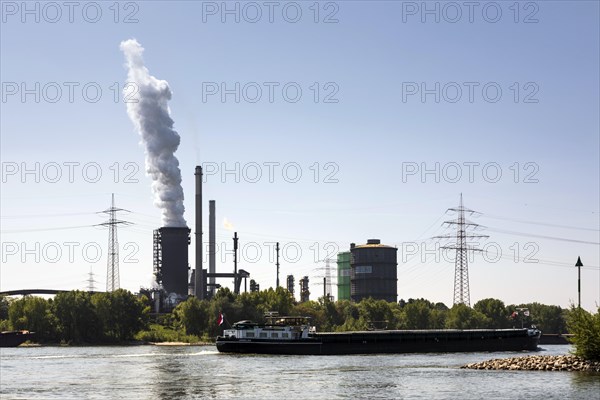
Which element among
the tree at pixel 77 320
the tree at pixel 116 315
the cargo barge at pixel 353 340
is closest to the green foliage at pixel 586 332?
the cargo barge at pixel 353 340

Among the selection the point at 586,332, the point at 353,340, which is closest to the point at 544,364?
the point at 586,332

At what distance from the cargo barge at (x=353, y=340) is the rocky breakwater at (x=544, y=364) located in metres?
43.6

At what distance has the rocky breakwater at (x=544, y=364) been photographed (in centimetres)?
8981

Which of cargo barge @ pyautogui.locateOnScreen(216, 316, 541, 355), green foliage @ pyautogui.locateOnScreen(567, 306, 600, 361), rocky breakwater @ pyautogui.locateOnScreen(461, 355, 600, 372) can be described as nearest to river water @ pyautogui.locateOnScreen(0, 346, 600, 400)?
rocky breakwater @ pyautogui.locateOnScreen(461, 355, 600, 372)

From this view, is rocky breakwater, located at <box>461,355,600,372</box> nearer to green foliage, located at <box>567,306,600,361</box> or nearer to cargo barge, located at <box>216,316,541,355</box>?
green foliage, located at <box>567,306,600,361</box>

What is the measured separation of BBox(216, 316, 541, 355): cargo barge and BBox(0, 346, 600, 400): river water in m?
16.5

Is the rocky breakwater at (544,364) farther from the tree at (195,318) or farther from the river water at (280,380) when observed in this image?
the tree at (195,318)

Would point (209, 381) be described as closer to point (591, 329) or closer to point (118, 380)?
point (118, 380)

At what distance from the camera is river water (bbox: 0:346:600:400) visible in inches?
3002

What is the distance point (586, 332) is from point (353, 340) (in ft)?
201

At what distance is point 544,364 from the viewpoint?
311 ft

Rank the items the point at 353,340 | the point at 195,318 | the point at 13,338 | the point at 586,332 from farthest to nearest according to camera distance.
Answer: the point at 195,318
the point at 13,338
the point at 353,340
the point at 586,332

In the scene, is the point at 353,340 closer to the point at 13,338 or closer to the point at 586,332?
the point at 586,332

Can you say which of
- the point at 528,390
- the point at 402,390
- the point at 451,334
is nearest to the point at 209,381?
the point at 402,390
